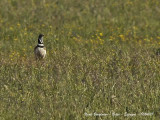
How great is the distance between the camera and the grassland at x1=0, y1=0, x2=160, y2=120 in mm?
6301

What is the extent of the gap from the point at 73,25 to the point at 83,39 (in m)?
1.66

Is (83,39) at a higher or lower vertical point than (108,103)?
higher

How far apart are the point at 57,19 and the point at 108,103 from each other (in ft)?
34.5

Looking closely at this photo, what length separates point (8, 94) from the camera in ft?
22.8

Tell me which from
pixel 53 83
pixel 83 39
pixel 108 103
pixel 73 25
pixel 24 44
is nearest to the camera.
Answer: pixel 108 103

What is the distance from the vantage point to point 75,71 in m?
8.75

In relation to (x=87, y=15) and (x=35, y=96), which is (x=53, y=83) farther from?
(x=87, y=15)

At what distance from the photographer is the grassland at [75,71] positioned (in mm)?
6301

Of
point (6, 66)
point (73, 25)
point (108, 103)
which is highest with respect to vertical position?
point (73, 25)

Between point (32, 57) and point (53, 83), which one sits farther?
point (32, 57)

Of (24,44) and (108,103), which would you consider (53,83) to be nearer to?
(108,103)

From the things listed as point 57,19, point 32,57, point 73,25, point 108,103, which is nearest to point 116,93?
point 108,103

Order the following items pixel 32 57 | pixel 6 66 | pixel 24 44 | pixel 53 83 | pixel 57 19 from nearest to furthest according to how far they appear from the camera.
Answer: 1. pixel 53 83
2. pixel 6 66
3. pixel 32 57
4. pixel 24 44
5. pixel 57 19

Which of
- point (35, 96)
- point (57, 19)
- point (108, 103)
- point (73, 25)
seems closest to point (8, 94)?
point (35, 96)
